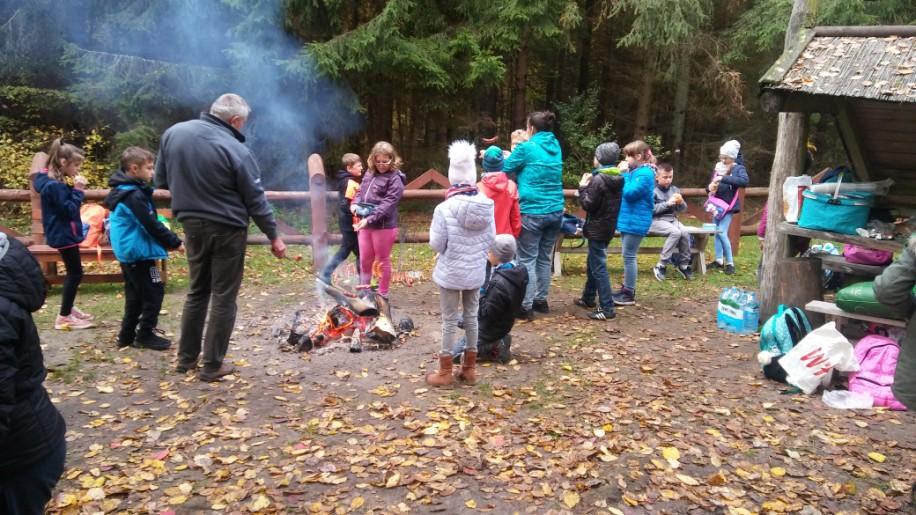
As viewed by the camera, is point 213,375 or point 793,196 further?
point 793,196

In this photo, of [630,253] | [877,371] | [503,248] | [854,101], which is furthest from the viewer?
[630,253]

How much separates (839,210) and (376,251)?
15.3ft

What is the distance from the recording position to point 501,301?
17.4 ft

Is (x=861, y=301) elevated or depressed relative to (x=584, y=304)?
elevated

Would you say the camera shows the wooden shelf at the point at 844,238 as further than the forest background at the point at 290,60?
No

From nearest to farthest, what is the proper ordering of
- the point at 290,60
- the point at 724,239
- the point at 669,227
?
1. the point at 669,227
2. the point at 724,239
3. the point at 290,60

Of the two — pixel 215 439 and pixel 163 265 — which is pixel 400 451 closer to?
pixel 215 439

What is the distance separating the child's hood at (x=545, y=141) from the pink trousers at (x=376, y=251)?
1839mm

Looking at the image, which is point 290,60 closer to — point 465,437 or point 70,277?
point 70,277

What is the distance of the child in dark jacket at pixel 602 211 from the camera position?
6770mm

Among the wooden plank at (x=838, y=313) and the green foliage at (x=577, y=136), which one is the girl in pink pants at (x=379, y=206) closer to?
the wooden plank at (x=838, y=313)

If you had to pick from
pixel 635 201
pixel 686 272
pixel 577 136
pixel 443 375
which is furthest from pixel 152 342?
pixel 577 136

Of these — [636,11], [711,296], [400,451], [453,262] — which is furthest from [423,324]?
[636,11]

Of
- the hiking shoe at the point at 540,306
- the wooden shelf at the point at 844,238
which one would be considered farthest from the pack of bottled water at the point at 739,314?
the hiking shoe at the point at 540,306
